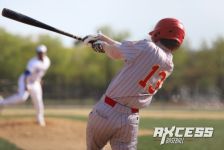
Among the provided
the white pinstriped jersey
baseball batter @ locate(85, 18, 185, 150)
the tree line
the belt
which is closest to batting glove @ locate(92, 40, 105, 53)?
baseball batter @ locate(85, 18, 185, 150)

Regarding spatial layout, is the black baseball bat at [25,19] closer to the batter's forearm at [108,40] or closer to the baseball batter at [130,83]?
the batter's forearm at [108,40]

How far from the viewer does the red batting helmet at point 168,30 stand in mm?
4355

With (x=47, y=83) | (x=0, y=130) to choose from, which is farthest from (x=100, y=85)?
(x=0, y=130)

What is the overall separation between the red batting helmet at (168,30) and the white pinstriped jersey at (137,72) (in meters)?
0.12

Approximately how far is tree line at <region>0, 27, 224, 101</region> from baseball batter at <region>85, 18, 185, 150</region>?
42451 mm

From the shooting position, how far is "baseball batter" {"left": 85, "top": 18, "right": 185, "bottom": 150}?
4273 millimetres

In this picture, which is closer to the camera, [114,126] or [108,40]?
[114,126]

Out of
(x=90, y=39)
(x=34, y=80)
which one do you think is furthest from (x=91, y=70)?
(x=90, y=39)

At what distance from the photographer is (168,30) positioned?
4348 millimetres

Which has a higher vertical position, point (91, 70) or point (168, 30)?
point (168, 30)

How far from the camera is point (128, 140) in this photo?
14.5 feet

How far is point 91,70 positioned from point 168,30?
53.0 meters

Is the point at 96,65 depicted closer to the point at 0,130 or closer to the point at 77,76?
the point at 77,76

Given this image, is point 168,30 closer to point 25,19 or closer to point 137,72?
point 137,72
